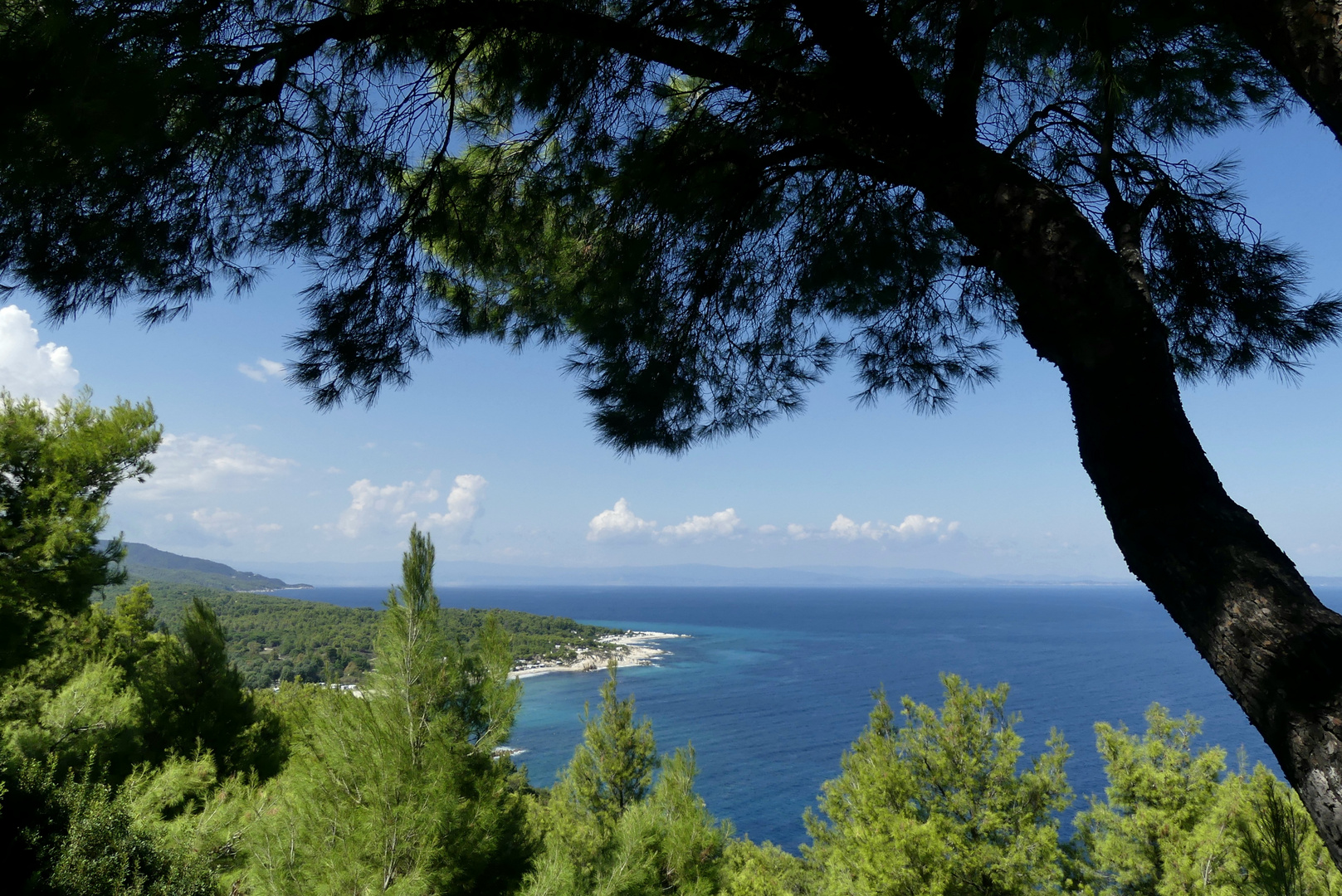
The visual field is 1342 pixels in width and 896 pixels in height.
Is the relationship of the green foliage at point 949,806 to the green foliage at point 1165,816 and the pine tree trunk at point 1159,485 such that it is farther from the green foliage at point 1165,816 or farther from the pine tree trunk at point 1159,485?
the pine tree trunk at point 1159,485

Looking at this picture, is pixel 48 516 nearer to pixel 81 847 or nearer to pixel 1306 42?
pixel 81 847

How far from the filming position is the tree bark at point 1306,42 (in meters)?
0.94

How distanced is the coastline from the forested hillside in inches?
33.1

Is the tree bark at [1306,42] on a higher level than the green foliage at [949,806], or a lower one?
higher

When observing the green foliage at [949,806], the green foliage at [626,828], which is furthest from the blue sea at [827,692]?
the green foliage at [626,828]

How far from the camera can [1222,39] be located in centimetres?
194

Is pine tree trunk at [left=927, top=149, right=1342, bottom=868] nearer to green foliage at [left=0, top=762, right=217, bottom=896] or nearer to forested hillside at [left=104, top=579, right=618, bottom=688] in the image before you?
green foliage at [left=0, top=762, right=217, bottom=896]

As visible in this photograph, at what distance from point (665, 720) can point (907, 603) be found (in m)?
116

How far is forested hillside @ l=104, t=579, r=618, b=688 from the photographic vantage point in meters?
27.4

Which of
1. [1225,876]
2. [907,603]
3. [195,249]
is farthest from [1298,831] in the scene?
[907,603]

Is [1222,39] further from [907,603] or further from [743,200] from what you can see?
[907,603]

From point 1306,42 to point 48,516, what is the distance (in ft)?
27.5

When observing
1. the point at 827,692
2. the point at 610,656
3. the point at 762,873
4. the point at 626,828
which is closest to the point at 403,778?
the point at 626,828

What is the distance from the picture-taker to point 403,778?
4.07m
